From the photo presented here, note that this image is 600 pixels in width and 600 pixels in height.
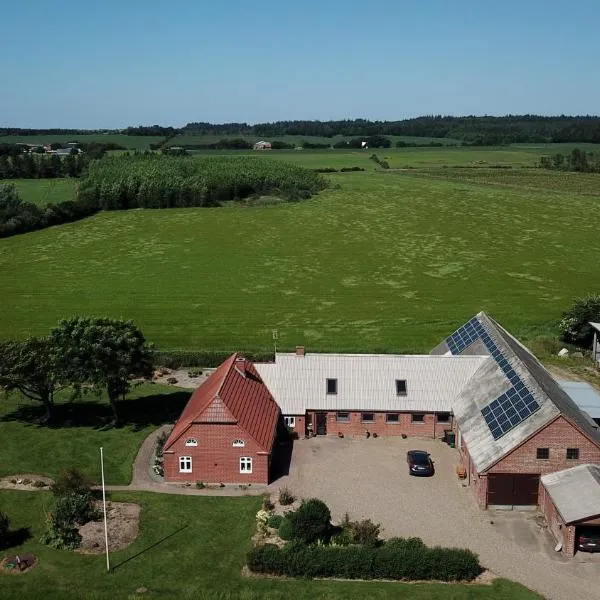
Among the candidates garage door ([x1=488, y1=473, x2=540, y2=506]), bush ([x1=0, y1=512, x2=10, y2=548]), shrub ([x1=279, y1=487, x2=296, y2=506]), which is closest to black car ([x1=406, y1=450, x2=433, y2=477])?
garage door ([x1=488, y1=473, x2=540, y2=506])

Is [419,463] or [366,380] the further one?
[366,380]

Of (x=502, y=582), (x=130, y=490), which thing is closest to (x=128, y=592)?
(x=130, y=490)

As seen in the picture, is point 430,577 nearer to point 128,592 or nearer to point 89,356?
point 128,592

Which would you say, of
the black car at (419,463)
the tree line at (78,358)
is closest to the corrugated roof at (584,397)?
the black car at (419,463)

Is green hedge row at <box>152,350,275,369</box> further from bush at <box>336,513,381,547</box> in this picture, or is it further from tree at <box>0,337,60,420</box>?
bush at <box>336,513,381,547</box>

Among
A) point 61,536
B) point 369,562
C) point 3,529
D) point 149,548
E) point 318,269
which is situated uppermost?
point 318,269

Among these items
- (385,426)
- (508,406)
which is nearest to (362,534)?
(508,406)

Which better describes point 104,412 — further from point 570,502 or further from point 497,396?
point 570,502
